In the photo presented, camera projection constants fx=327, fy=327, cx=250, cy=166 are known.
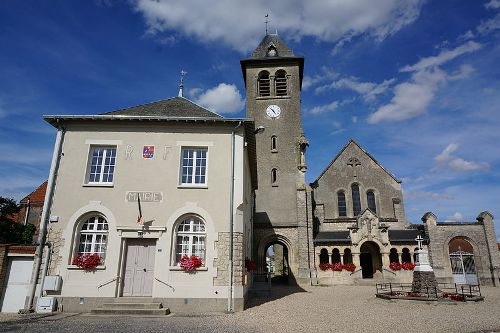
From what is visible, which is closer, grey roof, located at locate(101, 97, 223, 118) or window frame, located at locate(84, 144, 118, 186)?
window frame, located at locate(84, 144, 118, 186)

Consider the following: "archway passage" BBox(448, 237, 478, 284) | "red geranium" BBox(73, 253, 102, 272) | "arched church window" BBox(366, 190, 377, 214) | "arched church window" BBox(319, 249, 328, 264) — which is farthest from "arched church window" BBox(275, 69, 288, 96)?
"red geranium" BBox(73, 253, 102, 272)

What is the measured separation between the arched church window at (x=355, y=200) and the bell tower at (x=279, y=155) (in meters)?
4.76

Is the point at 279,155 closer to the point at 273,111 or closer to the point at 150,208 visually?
the point at 273,111

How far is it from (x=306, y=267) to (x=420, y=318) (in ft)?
44.9

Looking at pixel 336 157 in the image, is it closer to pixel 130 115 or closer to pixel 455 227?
pixel 455 227

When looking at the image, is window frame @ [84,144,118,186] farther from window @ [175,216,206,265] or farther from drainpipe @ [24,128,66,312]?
window @ [175,216,206,265]

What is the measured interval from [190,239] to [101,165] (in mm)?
4656

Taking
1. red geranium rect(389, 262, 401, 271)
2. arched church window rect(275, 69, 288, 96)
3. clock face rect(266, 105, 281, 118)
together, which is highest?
arched church window rect(275, 69, 288, 96)

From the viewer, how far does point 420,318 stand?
10.0 metres

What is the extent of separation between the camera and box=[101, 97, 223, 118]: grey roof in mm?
13477

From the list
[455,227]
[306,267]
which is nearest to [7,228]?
[306,267]

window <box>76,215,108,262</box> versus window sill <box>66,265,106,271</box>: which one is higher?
window <box>76,215,108,262</box>

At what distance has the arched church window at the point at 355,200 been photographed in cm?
2696

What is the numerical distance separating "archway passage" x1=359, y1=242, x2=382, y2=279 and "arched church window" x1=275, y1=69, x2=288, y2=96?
14343 millimetres
